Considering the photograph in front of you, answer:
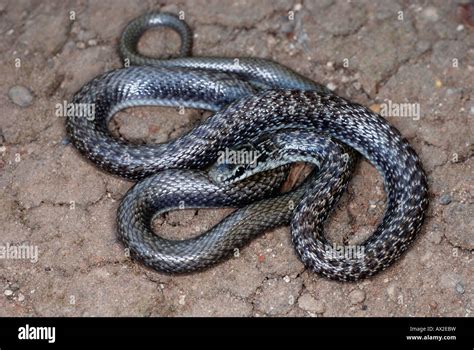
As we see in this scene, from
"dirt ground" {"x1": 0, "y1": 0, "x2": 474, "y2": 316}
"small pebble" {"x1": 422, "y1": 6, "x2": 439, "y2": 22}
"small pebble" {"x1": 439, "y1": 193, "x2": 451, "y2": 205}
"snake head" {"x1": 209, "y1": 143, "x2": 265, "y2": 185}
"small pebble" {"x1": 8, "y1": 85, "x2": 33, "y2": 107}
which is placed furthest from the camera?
"small pebble" {"x1": 422, "y1": 6, "x2": 439, "y2": 22}

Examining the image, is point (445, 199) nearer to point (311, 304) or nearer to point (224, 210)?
point (311, 304)

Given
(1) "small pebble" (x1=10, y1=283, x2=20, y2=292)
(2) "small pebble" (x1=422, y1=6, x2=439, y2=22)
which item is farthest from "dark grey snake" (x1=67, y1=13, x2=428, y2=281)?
(2) "small pebble" (x1=422, y1=6, x2=439, y2=22)

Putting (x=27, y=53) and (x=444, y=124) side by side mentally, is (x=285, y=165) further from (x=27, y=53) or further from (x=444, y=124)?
(x=27, y=53)

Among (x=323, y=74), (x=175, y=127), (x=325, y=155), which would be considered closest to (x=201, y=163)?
(x=175, y=127)

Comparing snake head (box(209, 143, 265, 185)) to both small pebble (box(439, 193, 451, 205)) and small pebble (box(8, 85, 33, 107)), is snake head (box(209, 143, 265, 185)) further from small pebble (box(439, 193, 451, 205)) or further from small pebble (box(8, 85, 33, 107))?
small pebble (box(8, 85, 33, 107))

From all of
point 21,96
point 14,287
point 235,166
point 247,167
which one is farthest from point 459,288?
point 21,96

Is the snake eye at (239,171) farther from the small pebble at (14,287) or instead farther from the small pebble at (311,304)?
the small pebble at (14,287)

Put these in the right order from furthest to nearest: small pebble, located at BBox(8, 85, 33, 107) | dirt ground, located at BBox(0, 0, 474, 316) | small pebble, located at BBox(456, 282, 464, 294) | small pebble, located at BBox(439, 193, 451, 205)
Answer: small pebble, located at BBox(8, 85, 33, 107), small pebble, located at BBox(439, 193, 451, 205), dirt ground, located at BBox(0, 0, 474, 316), small pebble, located at BBox(456, 282, 464, 294)
